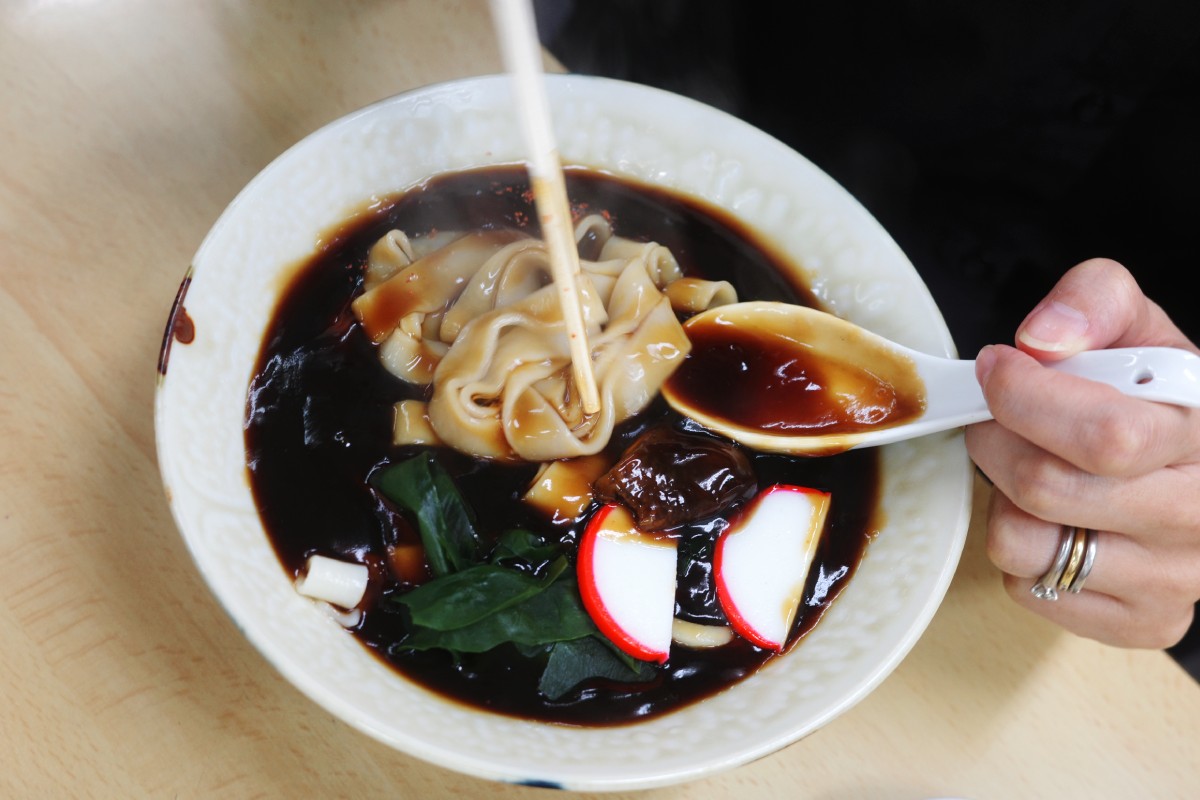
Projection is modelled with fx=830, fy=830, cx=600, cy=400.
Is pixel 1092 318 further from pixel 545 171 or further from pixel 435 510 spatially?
pixel 435 510

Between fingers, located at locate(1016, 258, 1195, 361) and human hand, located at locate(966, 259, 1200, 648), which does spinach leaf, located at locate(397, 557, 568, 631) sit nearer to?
human hand, located at locate(966, 259, 1200, 648)

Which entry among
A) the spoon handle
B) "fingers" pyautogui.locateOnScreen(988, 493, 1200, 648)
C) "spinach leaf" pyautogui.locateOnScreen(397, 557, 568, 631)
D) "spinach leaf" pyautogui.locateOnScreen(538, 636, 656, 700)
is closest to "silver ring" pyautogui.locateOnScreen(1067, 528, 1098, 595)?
"fingers" pyautogui.locateOnScreen(988, 493, 1200, 648)

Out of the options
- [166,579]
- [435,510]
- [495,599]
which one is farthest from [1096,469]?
[166,579]

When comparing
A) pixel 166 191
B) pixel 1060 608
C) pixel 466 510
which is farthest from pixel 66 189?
pixel 1060 608

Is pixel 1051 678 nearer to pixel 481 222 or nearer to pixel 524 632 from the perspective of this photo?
pixel 524 632

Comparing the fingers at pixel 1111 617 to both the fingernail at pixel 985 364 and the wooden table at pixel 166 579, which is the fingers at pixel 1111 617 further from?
the fingernail at pixel 985 364

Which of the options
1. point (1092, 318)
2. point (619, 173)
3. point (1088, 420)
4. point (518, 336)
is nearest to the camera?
point (1088, 420)

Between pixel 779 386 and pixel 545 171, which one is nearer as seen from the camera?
pixel 545 171
